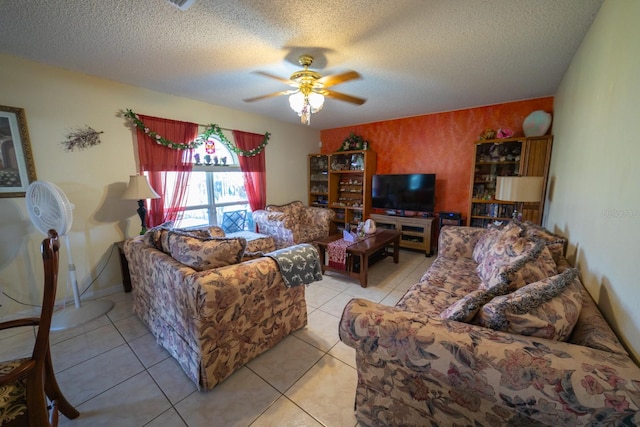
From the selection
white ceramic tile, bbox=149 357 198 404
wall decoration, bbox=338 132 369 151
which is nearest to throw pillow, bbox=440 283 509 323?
white ceramic tile, bbox=149 357 198 404

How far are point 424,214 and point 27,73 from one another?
5.12m

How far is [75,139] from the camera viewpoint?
255cm

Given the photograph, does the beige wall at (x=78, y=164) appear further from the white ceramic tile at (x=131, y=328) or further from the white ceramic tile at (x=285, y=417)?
the white ceramic tile at (x=285, y=417)

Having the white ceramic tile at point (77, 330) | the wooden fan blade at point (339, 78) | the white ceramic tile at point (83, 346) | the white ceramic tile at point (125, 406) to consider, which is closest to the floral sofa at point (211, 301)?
the white ceramic tile at point (125, 406)

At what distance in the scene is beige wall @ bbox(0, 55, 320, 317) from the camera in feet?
7.50

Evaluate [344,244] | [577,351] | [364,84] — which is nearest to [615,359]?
[577,351]

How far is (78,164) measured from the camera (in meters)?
2.59

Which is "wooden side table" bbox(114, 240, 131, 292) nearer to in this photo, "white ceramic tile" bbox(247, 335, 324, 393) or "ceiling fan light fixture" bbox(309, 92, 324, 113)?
"white ceramic tile" bbox(247, 335, 324, 393)

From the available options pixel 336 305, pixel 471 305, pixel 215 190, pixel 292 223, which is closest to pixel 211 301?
pixel 471 305

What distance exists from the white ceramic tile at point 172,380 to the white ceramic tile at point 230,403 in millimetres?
62

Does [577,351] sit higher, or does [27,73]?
[27,73]

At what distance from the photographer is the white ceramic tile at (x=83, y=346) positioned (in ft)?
5.94

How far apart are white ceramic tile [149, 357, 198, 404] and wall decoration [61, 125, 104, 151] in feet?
7.75

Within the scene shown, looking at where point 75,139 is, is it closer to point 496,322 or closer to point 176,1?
point 176,1
